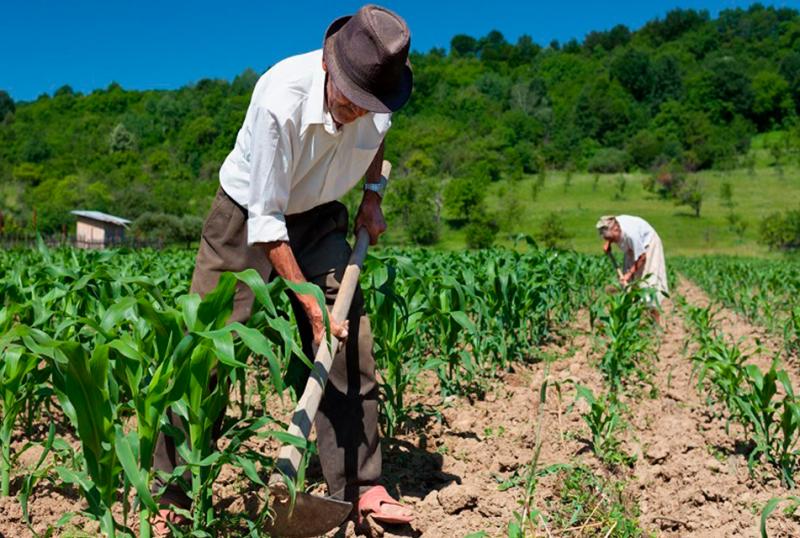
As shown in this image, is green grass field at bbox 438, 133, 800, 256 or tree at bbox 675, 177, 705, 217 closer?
green grass field at bbox 438, 133, 800, 256

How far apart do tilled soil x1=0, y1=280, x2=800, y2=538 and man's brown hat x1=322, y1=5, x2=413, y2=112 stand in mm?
1293

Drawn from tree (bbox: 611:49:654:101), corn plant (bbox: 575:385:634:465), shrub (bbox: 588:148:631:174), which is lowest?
corn plant (bbox: 575:385:634:465)

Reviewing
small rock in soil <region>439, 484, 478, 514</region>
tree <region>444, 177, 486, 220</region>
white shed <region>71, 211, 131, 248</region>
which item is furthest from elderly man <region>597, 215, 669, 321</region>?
tree <region>444, 177, 486, 220</region>

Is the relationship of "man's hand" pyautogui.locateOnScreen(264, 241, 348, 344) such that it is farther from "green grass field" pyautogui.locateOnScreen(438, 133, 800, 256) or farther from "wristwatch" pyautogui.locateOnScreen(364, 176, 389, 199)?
"green grass field" pyautogui.locateOnScreen(438, 133, 800, 256)

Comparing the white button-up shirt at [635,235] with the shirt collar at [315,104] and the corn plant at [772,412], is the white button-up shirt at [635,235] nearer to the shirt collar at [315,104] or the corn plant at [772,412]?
the corn plant at [772,412]

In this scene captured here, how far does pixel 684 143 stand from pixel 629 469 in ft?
263

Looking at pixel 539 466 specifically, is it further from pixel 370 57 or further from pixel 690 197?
pixel 690 197

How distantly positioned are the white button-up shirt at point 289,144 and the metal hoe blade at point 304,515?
33.3 inches

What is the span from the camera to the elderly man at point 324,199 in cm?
235

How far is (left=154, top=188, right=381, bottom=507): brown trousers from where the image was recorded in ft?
8.66

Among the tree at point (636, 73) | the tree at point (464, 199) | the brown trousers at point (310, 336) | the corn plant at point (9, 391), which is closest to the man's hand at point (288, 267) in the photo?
the brown trousers at point (310, 336)

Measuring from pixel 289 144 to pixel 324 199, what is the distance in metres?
0.37

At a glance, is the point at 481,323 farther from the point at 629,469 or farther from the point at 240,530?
the point at 240,530

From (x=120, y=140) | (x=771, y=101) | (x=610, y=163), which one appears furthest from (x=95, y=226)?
(x=771, y=101)
